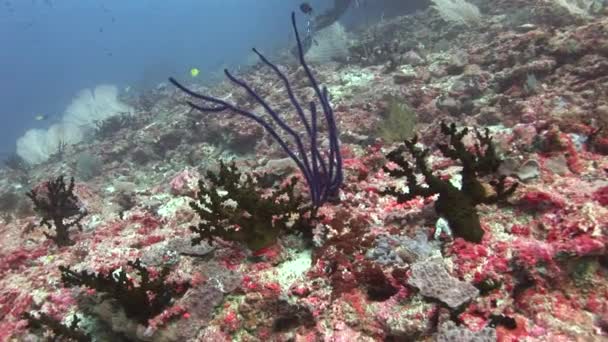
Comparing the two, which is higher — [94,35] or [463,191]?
[94,35]

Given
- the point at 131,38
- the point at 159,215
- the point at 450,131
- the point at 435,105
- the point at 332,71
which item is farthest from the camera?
the point at 131,38

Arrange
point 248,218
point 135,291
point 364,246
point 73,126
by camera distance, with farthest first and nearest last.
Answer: point 73,126 → point 248,218 → point 364,246 → point 135,291

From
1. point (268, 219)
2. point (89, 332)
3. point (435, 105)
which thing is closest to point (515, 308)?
point (268, 219)

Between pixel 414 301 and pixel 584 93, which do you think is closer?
pixel 414 301

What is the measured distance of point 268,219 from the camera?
3232 mm

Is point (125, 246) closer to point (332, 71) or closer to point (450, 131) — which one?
point (450, 131)

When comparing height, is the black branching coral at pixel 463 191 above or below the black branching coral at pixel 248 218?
below

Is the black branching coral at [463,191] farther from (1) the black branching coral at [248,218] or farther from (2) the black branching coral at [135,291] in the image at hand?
(2) the black branching coral at [135,291]

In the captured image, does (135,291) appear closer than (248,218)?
Yes

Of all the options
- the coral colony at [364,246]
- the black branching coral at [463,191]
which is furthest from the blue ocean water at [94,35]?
the black branching coral at [463,191]

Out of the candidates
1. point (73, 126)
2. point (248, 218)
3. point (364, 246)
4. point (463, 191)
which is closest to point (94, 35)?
point (73, 126)

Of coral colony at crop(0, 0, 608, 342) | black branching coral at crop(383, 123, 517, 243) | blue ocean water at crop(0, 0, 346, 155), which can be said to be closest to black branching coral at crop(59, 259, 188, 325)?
coral colony at crop(0, 0, 608, 342)

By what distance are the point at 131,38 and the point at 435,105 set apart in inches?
5531

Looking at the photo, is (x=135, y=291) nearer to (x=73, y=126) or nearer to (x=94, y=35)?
(x=73, y=126)
